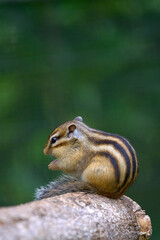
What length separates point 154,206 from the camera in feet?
15.1

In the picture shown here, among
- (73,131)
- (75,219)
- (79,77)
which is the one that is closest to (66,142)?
(73,131)

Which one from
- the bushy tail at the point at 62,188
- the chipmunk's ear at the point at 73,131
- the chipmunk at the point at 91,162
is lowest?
the bushy tail at the point at 62,188

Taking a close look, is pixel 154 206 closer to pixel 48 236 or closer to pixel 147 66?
pixel 147 66

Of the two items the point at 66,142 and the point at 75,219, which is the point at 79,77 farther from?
the point at 75,219

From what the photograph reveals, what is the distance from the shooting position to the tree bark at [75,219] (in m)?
1.68

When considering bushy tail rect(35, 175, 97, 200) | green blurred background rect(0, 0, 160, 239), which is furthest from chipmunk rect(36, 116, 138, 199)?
green blurred background rect(0, 0, 160, 239)

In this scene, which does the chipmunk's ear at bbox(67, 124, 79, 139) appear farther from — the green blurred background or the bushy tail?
the green blurred background

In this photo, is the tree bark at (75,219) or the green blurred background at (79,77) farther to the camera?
the green blurred background at (79,77)

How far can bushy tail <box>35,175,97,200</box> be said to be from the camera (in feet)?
7.84

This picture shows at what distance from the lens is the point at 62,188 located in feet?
7.96

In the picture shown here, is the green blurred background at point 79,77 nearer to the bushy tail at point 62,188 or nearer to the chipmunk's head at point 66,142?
the chipmunk's head at point 66,142

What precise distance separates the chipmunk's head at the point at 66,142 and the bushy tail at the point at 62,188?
185 millimetres

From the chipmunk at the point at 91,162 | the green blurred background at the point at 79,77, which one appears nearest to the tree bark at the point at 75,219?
the chipmunk at the point at 91,162

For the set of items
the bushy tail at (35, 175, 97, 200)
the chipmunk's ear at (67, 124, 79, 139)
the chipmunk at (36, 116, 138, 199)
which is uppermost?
the chipmunk's ear at (67, 124, 79, 139)
